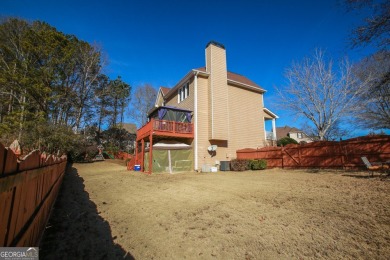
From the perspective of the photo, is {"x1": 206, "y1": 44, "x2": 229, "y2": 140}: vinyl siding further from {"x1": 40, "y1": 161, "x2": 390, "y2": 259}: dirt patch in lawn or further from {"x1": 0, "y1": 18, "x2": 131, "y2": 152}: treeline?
{"x1": 0, "y1": 18, "x2": 131, "y2": 152}: treeline

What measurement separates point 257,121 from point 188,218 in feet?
56.4

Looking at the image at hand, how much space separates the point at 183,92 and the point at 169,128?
5251 mm

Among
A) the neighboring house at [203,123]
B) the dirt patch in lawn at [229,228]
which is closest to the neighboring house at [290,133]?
the neighboring house at [203,123]

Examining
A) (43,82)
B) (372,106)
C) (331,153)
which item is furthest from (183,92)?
(372,106)

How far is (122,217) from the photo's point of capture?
436 centimetres

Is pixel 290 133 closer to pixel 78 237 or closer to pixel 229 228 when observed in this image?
pixel 229 228

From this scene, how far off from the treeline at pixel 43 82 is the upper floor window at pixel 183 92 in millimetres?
11989

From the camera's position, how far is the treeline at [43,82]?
690 inches

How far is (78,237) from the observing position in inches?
132

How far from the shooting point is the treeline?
1752 cm

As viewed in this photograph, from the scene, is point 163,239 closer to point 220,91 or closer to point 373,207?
point 373,207

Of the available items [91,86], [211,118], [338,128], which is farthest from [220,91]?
[91,86]

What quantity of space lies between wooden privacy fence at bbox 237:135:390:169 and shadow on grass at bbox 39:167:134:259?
43.8 ft

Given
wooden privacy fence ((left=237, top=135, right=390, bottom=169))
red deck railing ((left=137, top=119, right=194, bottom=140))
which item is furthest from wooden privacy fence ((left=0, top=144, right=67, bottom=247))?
wooden privacy fence ((left=237, top=135, right=390, bottom=169))
